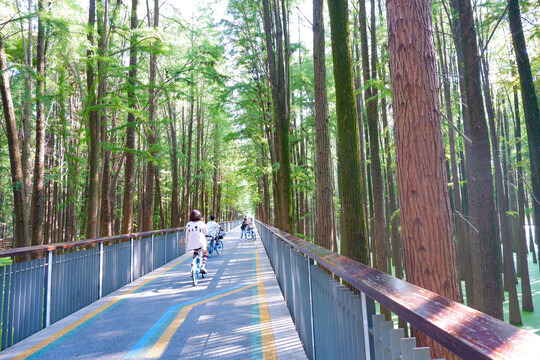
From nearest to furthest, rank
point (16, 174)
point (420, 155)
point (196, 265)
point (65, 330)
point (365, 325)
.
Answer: point (365, 325) < point (420, 155) < point (65, 330) < point (196, 265) < point (16, 174)

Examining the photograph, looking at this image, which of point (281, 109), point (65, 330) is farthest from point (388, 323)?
point (281, 109)

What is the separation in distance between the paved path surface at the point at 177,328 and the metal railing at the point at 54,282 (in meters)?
0.22

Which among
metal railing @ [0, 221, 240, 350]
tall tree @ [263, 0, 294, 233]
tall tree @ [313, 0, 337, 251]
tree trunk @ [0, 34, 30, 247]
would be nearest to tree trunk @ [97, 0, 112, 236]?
tree trunk @ [0, 34, 30, 247]

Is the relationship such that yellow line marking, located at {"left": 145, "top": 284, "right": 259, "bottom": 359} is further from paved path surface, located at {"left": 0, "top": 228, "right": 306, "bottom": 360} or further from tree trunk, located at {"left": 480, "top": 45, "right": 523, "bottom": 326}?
tree trunk, located at {"left": 480, "top": 45, "right": 523, "bottom": 326}

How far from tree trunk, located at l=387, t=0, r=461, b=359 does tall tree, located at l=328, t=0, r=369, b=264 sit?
8.39ft

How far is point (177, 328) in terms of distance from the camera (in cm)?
580

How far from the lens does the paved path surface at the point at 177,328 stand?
4715 mm

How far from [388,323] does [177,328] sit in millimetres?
4898

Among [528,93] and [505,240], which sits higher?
[528,93]

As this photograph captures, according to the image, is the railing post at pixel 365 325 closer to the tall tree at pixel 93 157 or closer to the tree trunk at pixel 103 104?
the tree trunk at pixel 103 104

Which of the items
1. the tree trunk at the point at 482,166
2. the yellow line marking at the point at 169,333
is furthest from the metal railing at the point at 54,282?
the tree trunk at the point at 482,166

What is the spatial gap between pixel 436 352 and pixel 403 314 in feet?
6.39

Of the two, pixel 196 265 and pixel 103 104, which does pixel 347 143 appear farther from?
→ pixel 103 104

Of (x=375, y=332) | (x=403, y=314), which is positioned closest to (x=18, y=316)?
(x=375, y=332)
